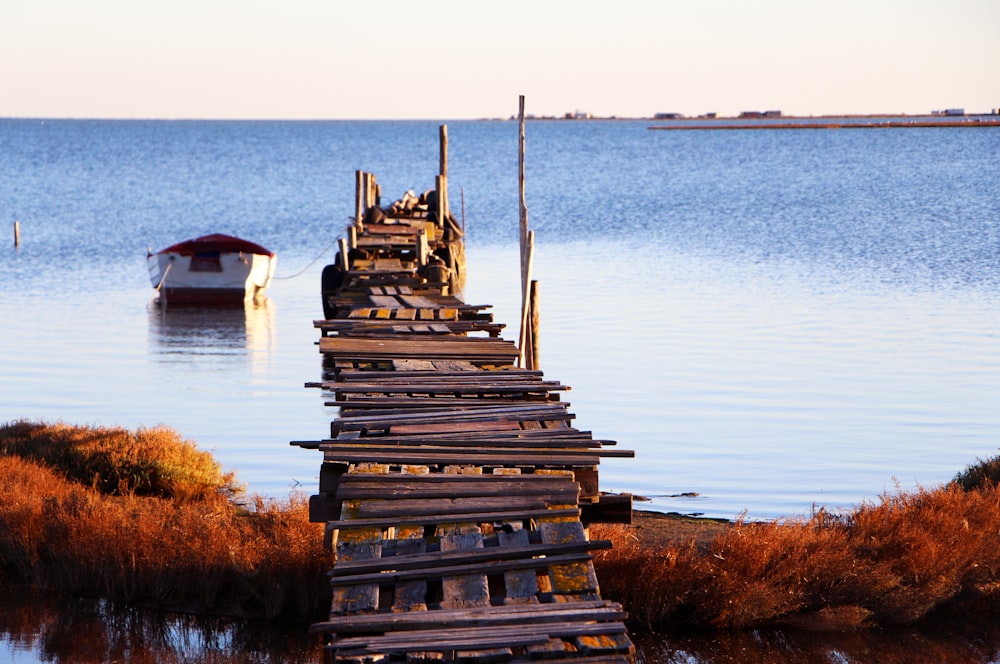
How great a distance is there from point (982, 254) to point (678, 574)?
33.8 metres

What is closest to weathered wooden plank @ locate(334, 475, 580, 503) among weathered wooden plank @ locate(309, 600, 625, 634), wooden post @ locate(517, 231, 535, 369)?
weathered wooden plank @ locate(309, 600, 625, 634)

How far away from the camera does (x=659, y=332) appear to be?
25750 mm

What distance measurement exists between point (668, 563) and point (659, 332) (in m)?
15.8

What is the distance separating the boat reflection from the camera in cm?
2581

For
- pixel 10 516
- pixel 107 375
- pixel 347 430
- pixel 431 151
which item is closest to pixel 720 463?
pixel 347 430

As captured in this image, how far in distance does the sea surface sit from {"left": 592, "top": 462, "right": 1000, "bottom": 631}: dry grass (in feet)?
8.96

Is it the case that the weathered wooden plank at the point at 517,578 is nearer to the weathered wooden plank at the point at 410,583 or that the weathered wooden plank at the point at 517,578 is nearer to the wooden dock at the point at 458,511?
the wooden dock at the point at 458,511

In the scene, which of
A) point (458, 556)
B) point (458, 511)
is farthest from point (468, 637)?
point (458, 511)

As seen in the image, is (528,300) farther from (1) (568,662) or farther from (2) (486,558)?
(1) (568,662)

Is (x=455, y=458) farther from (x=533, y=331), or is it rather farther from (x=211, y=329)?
(x=211, y=329)

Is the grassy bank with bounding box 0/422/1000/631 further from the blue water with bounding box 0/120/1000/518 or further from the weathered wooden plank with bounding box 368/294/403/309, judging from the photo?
the weathered wooden plank with bounding box 368/294/403/309

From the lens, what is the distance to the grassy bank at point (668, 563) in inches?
397

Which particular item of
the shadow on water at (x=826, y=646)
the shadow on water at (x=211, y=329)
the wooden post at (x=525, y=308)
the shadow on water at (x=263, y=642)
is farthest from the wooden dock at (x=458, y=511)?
the shadow on water at (x=211, y=329)

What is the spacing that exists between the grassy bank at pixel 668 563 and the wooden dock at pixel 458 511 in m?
0.80
